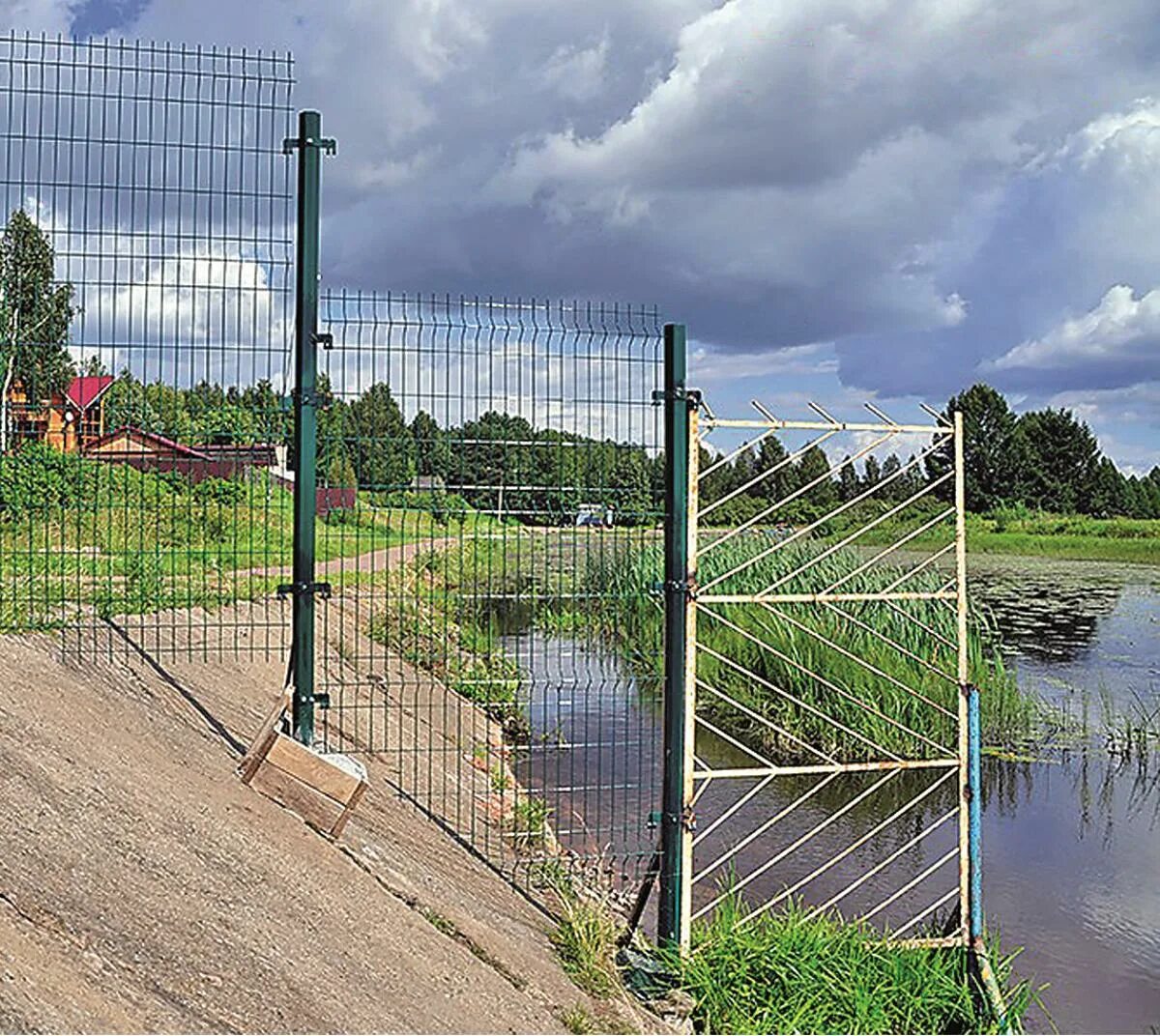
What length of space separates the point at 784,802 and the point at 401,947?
6.30 metres

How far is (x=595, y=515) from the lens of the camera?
5.40 meters

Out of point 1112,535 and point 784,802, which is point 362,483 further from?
point 1112,535

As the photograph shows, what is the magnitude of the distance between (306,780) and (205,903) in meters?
0.97

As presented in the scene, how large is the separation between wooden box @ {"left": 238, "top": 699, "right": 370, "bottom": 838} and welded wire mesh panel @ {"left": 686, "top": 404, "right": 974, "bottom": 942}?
55.4 inches

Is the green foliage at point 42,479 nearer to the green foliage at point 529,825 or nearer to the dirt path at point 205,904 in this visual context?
the dirt path at point 205,904

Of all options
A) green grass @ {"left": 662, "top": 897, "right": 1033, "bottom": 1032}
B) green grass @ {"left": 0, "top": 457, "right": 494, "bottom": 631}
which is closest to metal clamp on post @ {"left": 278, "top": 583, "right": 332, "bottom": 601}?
green grass @ {"left": 0, "top": 457, "right": 494, "bottom": 631}

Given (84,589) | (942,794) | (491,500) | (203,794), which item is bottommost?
(942,794)

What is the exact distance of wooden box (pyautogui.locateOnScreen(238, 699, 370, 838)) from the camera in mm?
5246

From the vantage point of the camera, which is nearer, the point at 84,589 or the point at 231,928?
the point at 231,928

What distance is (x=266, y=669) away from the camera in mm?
8484

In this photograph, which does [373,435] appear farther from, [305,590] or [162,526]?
[162,526]

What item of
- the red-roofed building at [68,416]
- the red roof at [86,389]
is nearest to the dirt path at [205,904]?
the red-roofed building at [68,416]

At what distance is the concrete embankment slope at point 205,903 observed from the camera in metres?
3.80

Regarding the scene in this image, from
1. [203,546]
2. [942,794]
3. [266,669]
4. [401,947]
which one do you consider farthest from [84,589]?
[942,794]
